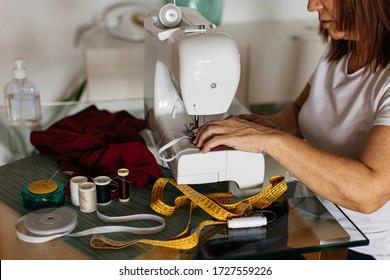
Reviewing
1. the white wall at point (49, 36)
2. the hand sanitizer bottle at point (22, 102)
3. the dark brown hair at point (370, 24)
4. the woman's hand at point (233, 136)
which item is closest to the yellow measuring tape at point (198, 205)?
the woman's hand at point (233, 136)

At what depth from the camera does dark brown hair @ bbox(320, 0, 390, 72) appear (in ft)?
5.79

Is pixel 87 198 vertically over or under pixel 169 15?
under

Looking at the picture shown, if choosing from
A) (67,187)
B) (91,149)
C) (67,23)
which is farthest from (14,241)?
(67,23)

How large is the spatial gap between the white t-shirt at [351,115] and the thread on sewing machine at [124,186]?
25.7 inches

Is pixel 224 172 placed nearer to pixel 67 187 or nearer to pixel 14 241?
pixel 67 187

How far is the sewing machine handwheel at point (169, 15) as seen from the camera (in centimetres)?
186

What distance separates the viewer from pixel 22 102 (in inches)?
93.0

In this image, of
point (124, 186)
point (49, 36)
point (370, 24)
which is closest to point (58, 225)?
point (124, 186)

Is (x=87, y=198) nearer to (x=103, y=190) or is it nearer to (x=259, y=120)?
(x=103, y=190)

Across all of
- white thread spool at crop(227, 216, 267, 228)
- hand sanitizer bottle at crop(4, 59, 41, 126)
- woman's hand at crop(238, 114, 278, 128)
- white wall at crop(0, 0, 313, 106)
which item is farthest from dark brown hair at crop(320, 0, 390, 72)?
white wall at crop(0, 0, 313, 106)

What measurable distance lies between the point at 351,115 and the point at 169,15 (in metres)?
0.63

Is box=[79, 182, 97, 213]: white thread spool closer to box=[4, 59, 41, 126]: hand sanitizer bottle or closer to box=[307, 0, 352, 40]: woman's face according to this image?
box=[4, 59, 41, 126]: hand sanitizer bottle

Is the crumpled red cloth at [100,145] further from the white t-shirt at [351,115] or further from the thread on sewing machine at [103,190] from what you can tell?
the white t-shirt at [351,115]

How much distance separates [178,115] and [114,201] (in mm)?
390
